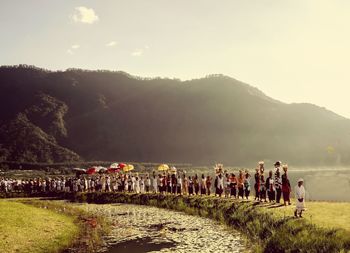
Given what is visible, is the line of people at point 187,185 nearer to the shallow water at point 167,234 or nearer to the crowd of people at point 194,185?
the crowd of people at point 194,185

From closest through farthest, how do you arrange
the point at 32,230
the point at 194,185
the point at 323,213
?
the point at 323,213, the point at 32,230, the point at 194,185

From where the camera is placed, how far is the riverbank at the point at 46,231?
2139 cm

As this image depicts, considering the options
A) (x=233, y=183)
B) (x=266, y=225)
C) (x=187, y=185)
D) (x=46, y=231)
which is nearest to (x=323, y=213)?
(x=266, y=225)

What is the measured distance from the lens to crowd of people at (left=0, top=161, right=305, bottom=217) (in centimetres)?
2614

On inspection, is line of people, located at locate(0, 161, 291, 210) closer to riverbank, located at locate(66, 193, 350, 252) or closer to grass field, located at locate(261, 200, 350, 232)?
Result: riverbank, located at locate(66, 193, 350, 252)

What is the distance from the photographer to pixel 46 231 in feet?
80.9

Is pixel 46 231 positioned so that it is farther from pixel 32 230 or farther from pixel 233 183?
pixel 233 183

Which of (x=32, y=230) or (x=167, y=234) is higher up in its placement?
(x=32, y=230)

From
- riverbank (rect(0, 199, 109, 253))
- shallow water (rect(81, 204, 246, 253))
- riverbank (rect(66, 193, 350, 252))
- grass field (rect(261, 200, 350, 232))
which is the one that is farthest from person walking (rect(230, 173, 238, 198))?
riverbank (rect(0, 199, 109, 253))

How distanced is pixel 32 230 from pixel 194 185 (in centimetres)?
1627

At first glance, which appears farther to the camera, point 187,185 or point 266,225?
point 187,185

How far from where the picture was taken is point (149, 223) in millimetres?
28750

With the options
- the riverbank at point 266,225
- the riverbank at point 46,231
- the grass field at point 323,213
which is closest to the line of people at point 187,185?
the riverbank at point 266,225

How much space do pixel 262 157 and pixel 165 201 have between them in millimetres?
148111
